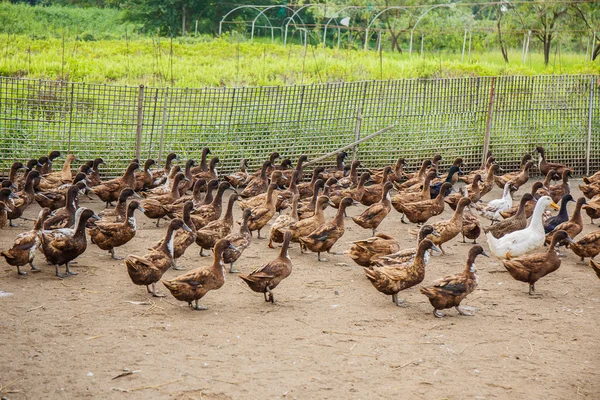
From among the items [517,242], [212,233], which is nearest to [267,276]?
[212,233]

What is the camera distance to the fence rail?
51.7 ft

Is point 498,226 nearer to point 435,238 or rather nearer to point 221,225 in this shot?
point 435,238

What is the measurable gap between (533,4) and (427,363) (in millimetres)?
28187

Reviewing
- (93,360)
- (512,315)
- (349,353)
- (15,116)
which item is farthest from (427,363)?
(15,116)

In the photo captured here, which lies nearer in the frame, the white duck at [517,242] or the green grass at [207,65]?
the white duck at [517,242]

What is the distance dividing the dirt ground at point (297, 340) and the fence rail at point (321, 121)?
5487mm

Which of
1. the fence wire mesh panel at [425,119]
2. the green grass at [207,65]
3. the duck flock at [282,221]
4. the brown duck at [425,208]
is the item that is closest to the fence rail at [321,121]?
the fence wire mesh panel at [425,119]

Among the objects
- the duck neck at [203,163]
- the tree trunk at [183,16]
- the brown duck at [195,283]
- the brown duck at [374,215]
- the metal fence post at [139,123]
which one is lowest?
the brown duck at [195,283]

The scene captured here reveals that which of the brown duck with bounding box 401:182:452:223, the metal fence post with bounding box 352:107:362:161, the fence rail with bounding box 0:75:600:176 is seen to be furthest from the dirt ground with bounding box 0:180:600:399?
the metal fence post with bounding box 352:107:362:161

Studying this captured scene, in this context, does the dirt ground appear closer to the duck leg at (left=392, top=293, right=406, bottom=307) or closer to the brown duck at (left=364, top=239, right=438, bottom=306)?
the duck leg at (left=392, top=293, right=406, bottom=307)

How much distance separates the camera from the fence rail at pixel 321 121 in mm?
15758

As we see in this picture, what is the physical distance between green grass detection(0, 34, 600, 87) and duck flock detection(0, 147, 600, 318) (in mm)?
6788

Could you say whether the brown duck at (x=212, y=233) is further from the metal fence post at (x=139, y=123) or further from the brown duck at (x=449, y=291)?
the metal fence post at (x=139, y=123)

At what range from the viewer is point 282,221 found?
11.6m
